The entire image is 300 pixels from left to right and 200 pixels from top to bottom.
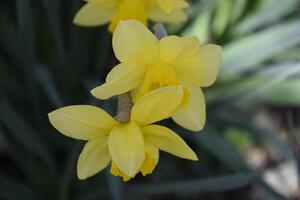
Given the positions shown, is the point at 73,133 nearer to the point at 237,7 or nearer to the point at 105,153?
the point at 105,153

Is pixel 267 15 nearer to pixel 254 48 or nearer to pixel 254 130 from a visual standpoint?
pixel 254 48

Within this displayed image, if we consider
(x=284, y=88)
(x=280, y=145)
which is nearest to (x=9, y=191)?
(x=280, y=145)

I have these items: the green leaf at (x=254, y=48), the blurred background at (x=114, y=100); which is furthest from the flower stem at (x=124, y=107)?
the green leaf at (x=254, y=48)

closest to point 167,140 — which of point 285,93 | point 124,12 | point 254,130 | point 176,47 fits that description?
point 176,47

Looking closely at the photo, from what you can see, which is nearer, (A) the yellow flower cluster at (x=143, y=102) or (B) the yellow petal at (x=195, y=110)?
(A) the yellow flower cluster at (x=143, y=102)

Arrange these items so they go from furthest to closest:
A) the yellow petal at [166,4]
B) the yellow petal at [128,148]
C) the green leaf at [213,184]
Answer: the green leaf at [213,184] → the yellow petal at [166,4] → the yellow petal at [128,148]

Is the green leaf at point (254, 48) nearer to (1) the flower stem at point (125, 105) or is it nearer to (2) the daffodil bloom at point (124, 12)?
(2) the daffodil bloom at point (124, 12)

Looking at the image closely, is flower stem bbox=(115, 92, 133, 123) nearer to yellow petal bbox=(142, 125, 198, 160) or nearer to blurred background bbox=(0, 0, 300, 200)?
yellow petal bbox=(142, 125, 198, 160)
